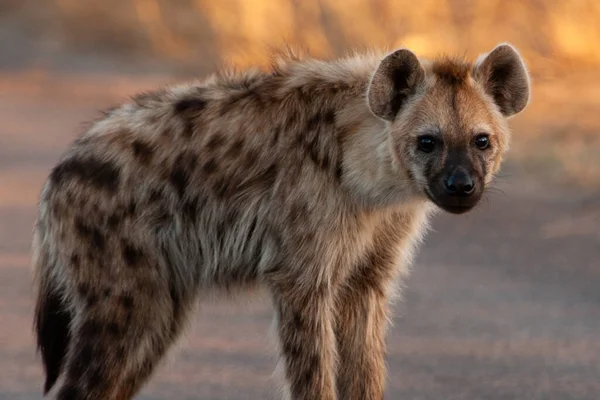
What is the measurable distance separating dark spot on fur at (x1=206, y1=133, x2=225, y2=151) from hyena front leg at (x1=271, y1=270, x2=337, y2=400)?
52cm

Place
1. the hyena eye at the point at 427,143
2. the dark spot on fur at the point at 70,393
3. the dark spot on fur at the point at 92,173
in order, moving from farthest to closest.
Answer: the dark spot on fur at the point at 92,173, the dark spot on fur at the point at 70,393, the hyena eye at the point at 427,143

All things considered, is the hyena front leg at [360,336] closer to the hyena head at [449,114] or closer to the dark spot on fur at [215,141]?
the hyena head at [449,114]

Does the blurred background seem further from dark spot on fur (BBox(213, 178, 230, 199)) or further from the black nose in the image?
the black nose

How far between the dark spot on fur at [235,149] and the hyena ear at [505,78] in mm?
797

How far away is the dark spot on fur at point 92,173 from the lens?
17.0 feet

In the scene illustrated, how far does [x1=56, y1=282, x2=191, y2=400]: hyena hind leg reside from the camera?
16.6 ft

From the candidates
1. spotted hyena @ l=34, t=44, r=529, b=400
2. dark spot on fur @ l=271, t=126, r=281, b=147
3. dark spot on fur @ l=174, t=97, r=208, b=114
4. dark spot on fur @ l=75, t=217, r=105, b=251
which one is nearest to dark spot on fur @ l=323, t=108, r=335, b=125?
spotted hyena @ l=34, t=44, r=529, b=400

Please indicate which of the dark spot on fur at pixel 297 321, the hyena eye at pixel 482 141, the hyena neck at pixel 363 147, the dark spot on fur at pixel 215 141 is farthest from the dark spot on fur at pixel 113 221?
the hyena eye at pixel 482 141

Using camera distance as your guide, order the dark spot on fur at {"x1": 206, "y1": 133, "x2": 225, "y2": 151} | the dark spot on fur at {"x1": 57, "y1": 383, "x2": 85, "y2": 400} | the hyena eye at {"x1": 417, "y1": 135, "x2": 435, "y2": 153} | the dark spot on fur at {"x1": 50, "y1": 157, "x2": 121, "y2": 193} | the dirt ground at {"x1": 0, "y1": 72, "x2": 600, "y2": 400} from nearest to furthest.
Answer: the hyena eye at {"x1": 417, "y1": 135, "x2": 435, "y2": 153} → the dark spot on fur at {"x1": 57, "y1": 383, "x2": 85, "y2": 400} → the dark spot on fur at {"x1": 50, "y1": 157, "x2": 121, "y2": 193} → the dark spot on fur at {"x1": 206, "y1": 133, "x2": 225, "y2": 151} → the dirt ground at {"x1": 0, "y1": 72, "x2": 600, "y2": 400}

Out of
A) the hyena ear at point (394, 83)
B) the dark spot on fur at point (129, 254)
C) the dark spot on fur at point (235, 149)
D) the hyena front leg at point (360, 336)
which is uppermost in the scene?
the hyena ear at point (394, 83)

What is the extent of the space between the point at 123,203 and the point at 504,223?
429 cm

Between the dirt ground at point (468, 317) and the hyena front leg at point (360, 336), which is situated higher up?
the hyena front leg at point (360, 336)

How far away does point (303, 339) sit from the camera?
5.05m

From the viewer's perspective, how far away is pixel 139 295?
16.7 feet
